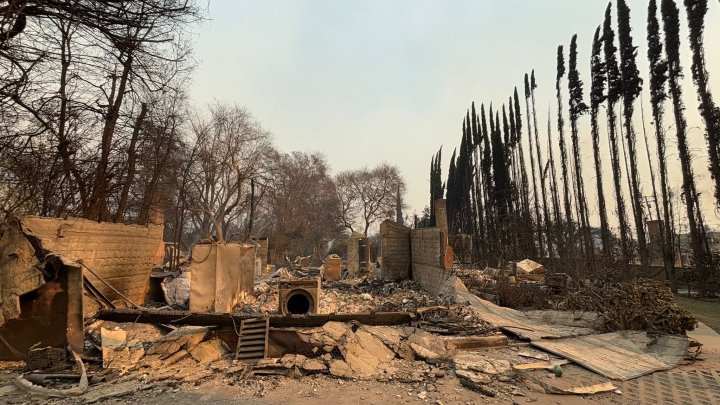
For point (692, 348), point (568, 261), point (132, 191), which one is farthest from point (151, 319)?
point (568, 261)

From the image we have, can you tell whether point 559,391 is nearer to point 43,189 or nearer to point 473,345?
point 473,345

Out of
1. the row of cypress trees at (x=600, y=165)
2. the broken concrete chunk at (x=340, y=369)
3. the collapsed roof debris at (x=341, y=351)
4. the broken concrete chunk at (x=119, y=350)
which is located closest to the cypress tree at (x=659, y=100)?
the row of cypress trees at (x=600, y=165)

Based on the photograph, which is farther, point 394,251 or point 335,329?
point 394,251

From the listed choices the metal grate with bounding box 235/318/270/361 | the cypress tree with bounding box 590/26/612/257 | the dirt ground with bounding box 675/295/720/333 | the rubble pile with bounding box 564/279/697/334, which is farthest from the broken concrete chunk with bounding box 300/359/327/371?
the cypress tree with bounding box 590/26/612/257

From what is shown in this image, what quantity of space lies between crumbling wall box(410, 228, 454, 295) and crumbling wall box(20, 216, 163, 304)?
7.65 meters

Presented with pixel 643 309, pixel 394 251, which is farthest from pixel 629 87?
pixel 643 309

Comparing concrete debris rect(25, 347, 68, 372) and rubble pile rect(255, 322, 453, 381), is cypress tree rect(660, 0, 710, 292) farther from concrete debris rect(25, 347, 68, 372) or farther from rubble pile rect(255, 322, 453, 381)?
concrete debris rect(25, 347, 68, 372)

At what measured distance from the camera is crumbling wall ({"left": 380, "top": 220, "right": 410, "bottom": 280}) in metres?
14.7

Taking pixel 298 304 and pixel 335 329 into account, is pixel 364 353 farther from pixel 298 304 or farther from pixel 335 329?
pixel 298 304

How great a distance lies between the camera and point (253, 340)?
5562 mm

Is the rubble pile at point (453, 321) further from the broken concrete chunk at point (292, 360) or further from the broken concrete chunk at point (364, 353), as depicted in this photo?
the broken concrete chunk at point (292, 360)

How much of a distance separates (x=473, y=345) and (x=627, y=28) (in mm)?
22947

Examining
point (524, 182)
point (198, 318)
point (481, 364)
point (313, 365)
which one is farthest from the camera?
point (524, 182)

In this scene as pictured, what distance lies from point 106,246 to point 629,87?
2463cm
